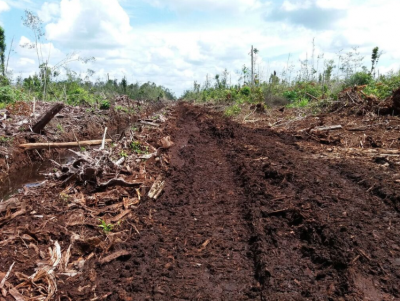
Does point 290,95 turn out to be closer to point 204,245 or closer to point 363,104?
point 363,104

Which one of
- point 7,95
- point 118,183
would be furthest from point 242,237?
point 7,95

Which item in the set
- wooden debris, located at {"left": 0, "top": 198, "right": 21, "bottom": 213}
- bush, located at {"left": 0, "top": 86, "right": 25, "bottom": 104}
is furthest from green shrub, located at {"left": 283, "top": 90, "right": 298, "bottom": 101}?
wooden debris, located at {"left": 0, "top": 198, "right": 21, "bottom": 213}

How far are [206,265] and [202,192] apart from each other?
7.26ft

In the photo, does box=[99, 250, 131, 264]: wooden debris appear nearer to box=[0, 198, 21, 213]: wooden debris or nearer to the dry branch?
box=[0, 198, 21, 213]: wooden debris

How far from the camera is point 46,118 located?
986cm

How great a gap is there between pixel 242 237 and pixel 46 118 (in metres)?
8.41

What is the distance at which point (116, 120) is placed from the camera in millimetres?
18297

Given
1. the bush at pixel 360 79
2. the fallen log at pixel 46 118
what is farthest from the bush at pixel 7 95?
the bush at pixel 360 79

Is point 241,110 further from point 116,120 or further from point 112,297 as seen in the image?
point 112,297

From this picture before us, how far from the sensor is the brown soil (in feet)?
9.65

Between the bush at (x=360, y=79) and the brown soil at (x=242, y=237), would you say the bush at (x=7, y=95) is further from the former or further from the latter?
the bush at (x=360, y=79)

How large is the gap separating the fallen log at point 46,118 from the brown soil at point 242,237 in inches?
162

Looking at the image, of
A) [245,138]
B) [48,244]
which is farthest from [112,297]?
[245,138]

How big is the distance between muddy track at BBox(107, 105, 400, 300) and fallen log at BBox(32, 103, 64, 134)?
5249 millimetres
